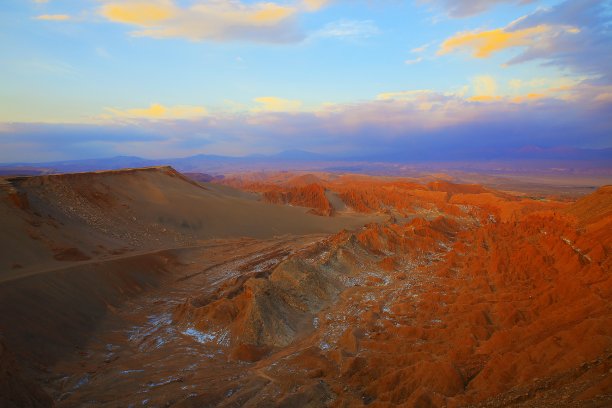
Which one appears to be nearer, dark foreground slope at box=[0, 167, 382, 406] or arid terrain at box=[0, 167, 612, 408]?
arid terrain at box=[0, 167, 612, 408]

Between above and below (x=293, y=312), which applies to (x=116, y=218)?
above

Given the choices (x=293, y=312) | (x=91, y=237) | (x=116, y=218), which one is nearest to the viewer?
(x=293, y=312)

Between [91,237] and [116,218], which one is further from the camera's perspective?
[116,218]

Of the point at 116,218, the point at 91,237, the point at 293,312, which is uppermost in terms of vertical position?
the point at 116,218

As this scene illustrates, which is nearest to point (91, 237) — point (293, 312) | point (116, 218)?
point (116, 218)

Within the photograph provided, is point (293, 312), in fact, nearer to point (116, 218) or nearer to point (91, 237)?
point (91, 237)

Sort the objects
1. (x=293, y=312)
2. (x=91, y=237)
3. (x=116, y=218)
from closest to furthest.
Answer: (x=293, y=312) → (x=91, y=237) → (x=116, y=218)

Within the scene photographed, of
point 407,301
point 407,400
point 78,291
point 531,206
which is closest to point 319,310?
point 407,301

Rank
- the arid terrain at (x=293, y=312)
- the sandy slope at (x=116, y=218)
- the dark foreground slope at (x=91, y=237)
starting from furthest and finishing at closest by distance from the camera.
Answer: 1. the sandy slope at (x=116, y=218)
2. the dark foreground slope at (x=91, y=237)
3. the arid terrain at (x=293, y=312)

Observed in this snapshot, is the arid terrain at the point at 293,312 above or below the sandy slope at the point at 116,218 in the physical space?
below

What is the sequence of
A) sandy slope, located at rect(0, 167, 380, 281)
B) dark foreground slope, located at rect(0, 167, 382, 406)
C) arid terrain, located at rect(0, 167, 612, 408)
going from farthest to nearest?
sandy slope, located at rect(0, 167, 380, 281)
dark foreground slope, located at rect(0, 167, 382, 406)
arid terrain, located at rect(0, 167, 612, 408)
